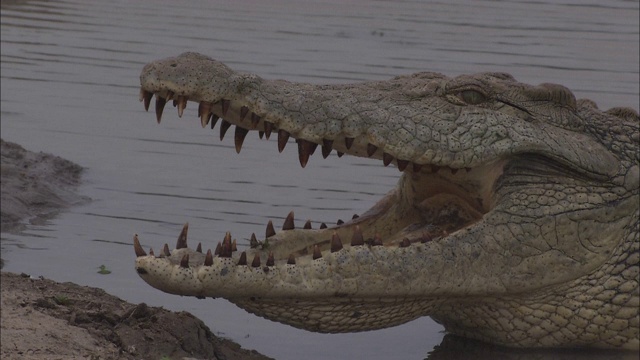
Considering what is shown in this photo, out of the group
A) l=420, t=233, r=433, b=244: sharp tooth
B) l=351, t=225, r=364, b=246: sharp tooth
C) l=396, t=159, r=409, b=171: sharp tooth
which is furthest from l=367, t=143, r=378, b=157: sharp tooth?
l=420, t=233, r=433, b=244: sharp tooth

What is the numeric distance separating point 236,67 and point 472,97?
6.25m

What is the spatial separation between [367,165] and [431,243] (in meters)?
4.15

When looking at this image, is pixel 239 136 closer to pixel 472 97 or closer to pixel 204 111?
pixel 204 111

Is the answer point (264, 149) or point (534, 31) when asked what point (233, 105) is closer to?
point (264, 149)

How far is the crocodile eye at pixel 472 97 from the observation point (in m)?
5.36

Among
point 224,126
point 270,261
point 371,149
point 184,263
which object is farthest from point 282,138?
point 184,263

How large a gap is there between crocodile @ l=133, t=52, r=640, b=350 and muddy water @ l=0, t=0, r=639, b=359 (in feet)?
2.08

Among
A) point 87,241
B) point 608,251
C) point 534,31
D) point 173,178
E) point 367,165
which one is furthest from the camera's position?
point 534,31

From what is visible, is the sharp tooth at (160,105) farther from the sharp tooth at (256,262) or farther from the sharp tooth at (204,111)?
the sharp tooth at (256,262)

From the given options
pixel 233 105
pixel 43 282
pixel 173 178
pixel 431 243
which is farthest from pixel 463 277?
pixel 173 178

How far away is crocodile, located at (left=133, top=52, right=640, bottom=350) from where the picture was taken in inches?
189

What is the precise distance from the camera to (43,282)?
524 cm

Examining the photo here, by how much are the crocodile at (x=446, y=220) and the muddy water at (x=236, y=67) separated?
63 centimetres

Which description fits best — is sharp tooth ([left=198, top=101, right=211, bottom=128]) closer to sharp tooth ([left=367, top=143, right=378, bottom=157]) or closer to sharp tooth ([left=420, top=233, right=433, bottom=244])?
sharp tooth ([left=367, top=143, right=378, bottom=157])
